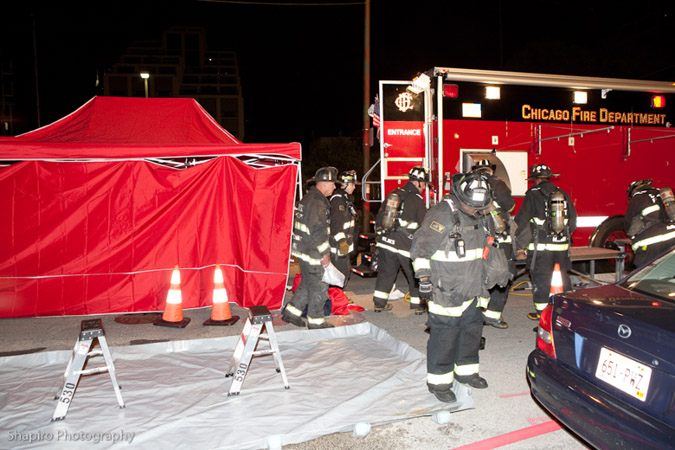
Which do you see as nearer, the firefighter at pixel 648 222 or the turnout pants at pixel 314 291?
the turnout pants at pixel 314 291

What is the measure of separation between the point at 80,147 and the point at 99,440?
4.43 meters

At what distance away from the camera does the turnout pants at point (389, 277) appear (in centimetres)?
715

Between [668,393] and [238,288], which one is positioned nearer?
[668,393]

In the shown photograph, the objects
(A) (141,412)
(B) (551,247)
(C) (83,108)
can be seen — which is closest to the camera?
(A) (141,412)

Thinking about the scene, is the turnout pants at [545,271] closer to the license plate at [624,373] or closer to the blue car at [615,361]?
the blue car at [615,361]

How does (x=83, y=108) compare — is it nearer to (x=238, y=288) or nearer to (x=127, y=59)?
(x=238, y=288)

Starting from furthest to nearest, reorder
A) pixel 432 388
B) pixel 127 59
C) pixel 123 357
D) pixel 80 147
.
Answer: pixel 127 59 → pixel 80 147 → pixel 123 357 → pixel 432 388

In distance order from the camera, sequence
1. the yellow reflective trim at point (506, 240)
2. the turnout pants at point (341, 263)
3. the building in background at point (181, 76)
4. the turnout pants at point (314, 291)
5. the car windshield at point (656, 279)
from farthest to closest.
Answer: the building in background at point (181, 76)
the turnout pants at point (341, 263)
the turnout pants at point (314, 291)
the yellow reflective trim at point (506, 240)
the car windshield at point (656, 279)

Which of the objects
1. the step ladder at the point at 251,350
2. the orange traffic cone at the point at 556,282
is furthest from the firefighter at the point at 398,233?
the step ladder at the point at 251,350

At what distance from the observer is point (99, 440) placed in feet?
11.2

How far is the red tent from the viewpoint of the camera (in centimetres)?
666

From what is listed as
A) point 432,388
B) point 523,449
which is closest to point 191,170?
point 432,388

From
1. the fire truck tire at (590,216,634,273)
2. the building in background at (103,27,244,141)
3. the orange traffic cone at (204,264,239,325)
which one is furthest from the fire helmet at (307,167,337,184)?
the building in background at (103,27,244,141)

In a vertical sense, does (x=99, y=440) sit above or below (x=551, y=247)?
below
